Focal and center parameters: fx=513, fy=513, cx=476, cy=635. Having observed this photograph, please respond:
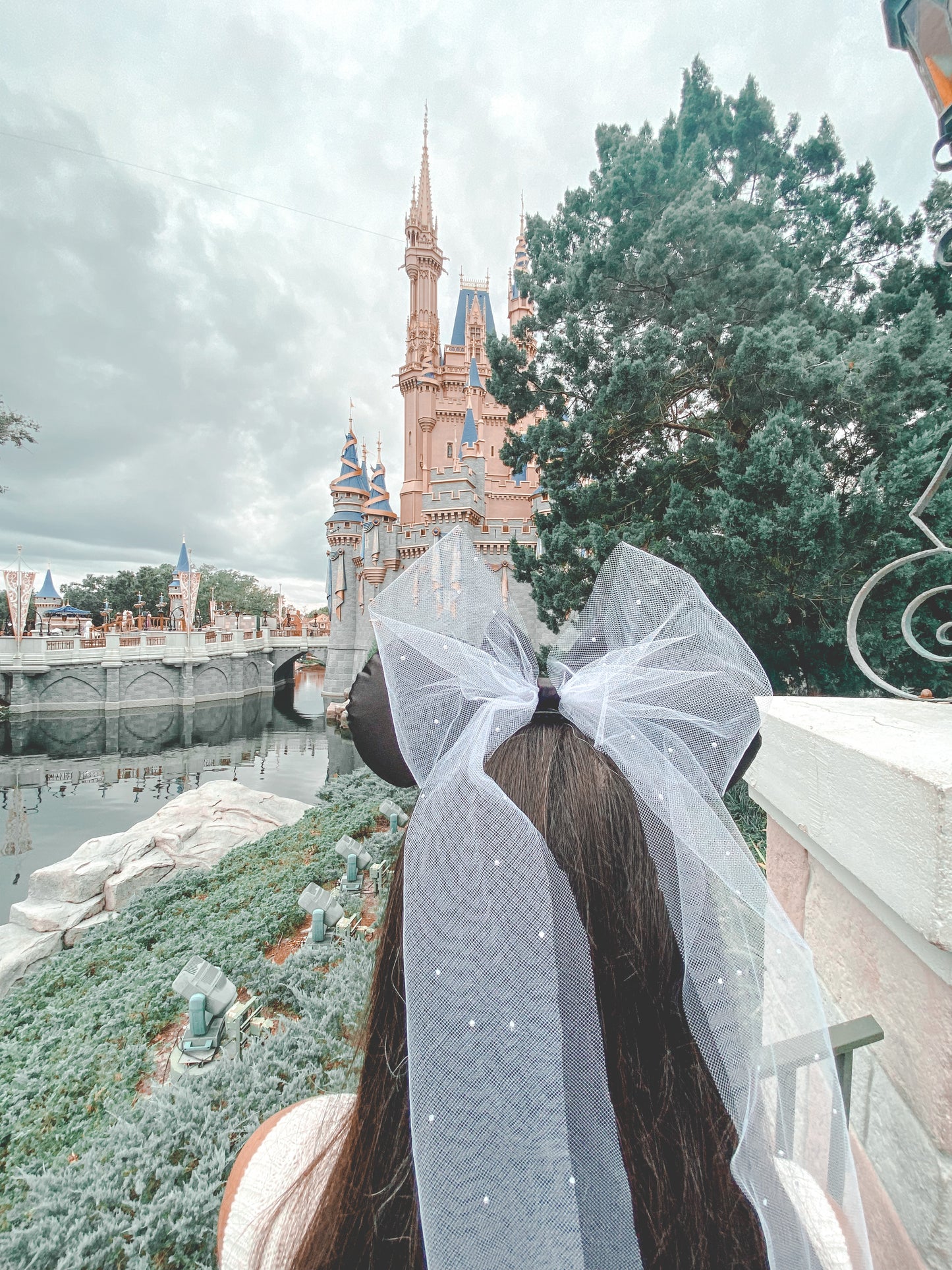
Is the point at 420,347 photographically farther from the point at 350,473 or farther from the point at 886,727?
the point at 886,727

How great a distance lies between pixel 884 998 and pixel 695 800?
0.49 m

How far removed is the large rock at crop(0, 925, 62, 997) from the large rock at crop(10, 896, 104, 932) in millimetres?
52

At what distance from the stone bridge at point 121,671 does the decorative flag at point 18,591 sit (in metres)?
0.57

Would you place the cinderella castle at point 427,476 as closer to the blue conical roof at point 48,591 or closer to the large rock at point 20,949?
the large rock at point 20,949

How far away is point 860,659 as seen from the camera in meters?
1.19

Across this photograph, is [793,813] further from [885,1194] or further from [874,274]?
[874,274]

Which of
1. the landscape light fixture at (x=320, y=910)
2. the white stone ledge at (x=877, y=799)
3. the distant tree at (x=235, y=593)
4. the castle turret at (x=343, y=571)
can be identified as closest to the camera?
the white stone ledge at (x=877, y=799)

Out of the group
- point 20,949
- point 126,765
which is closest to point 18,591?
point 126,765

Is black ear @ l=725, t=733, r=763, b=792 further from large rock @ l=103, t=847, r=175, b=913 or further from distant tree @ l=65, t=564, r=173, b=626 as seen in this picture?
distant tree @ l=65, t=564, r=173, b=626

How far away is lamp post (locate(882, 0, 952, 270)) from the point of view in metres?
1.07

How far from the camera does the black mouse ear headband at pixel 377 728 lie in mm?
663

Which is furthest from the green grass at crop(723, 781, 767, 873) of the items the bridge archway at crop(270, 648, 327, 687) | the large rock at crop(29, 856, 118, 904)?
the bridge archway at crop(270, 648, 327, 687)

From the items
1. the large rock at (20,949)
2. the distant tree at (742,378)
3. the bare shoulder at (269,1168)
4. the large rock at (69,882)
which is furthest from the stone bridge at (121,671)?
the bare shoulder at (269,1168)

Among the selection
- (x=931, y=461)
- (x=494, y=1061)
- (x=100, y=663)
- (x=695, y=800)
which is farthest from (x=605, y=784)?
(x=100, y=663)
